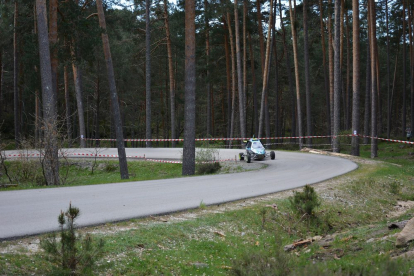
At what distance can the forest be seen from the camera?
2102cm

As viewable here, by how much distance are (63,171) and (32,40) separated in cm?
817

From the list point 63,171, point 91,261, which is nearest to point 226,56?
point 63,171

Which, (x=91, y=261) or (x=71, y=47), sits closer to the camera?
(x=91, y=261)

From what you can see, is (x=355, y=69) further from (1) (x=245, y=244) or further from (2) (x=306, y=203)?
(1) (x=245, y=244)

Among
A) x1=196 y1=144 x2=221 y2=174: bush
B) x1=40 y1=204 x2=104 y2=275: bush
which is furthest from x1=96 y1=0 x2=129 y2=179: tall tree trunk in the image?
x1=40 y1=204 x2=104 y2=275: bush

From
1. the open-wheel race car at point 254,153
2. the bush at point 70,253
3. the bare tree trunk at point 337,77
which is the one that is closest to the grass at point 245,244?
the bush at point 70,253

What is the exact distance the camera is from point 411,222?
272 inches

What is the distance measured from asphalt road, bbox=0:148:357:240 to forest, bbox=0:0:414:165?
489 centimetres

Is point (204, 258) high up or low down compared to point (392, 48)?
down

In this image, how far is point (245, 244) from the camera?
8242 mm

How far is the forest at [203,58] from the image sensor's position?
68.9 feet

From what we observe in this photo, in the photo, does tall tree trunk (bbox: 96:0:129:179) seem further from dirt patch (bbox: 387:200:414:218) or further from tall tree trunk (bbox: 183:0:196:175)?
dirt patch (bbox: 387:200:414:218)

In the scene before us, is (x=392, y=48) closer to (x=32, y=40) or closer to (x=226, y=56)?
(x=226, y=56)

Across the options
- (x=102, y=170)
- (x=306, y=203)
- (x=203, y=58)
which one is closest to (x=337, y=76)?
(x=102, y=170)
